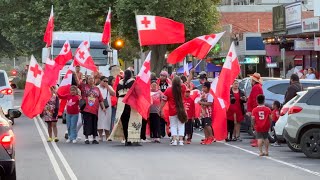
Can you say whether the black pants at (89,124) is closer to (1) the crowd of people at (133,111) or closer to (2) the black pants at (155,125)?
(1) the crowd of people at (133,111)

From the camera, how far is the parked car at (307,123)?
17.3m

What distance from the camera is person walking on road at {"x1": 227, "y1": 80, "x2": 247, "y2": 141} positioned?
71.5 feet

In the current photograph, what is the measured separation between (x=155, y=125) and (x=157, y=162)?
16.9ft

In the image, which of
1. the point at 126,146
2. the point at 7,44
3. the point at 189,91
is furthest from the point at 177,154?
the point at 7,44

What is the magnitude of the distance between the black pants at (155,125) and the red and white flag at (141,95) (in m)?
0.77

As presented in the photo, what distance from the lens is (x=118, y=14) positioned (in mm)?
→ 48656

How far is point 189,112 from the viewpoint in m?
21.1

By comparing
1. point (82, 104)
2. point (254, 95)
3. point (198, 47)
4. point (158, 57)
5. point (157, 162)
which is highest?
point (158, 57)

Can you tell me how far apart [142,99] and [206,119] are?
1.94m

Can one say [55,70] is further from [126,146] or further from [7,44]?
[7,44]

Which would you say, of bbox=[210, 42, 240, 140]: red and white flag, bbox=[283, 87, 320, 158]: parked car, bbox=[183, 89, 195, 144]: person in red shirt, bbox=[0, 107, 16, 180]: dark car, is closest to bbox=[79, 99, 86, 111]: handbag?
bbox=[183, 89, 195, 144]: person in red shirt

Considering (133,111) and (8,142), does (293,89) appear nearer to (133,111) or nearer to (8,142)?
(133,111)

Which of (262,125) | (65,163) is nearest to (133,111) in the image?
(262,125)

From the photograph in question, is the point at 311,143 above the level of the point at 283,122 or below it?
below
